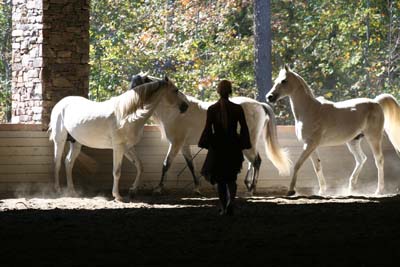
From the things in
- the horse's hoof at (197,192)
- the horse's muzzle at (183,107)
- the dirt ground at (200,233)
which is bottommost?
the horse's hoof at (197,192)

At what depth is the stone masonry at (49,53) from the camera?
1223 cm

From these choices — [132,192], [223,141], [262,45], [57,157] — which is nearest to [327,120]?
[132,192]

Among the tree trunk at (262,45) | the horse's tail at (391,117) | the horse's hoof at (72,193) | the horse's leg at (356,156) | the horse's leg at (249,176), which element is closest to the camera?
the horse's hoof at (72,193)

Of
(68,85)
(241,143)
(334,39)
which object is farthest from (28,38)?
(334,39)

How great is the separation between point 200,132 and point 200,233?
4.76 m

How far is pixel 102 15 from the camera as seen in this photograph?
18641mm

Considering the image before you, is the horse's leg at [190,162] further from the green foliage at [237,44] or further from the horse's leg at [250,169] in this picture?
the green foliage at [237,44]

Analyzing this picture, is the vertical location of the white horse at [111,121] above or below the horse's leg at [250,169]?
above

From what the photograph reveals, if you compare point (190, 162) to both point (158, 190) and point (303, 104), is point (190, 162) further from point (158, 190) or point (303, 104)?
point (303, 104)

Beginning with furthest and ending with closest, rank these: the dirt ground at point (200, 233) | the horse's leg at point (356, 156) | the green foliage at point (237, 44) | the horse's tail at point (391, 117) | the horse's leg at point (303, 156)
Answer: the green foliage at point (237, 44), the horse's tail at point (391, 117), the horse's leg at point (356, 156), the horse's leg at point (303, 156), the dirt ground at point (200, 233)

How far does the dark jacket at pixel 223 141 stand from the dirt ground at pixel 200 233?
18.9 inches

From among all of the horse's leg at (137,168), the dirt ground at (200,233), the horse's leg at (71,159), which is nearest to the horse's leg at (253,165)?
the dirt ground at (200,233)

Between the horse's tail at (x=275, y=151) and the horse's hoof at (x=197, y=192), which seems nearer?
the horse's hoof at (x=197, y=192)

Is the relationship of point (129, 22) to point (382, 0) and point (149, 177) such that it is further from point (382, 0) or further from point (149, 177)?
point (149, 177)
